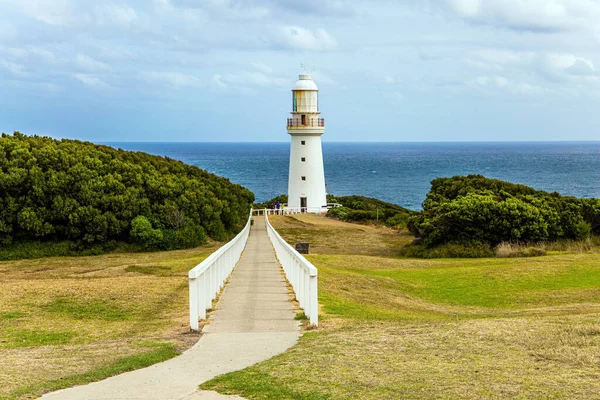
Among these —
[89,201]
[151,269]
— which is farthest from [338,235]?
[151,269]

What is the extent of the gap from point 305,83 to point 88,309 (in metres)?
39.1

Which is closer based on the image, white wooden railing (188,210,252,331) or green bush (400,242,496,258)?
white wooden railing (188,210,252,331)

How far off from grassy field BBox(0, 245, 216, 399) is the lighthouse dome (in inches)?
1196

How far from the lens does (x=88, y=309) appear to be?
16484 millimetres

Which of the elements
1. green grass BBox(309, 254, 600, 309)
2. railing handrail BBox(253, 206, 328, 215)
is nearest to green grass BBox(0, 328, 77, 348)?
green grass BBox(309, 254, 600, 309)

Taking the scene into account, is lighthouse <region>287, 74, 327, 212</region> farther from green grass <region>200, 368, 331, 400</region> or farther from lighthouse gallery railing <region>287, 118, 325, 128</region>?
green grass <region>200, 368, 331, 400</region>

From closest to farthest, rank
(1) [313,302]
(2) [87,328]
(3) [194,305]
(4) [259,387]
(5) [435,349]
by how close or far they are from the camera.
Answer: (4) [259,387] < (5) [435,349] < (3) [194,305] < (1) [313,302] < (2) [87,328]

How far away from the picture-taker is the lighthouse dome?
53438 mm

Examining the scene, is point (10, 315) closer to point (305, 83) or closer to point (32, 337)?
point (32, 337)

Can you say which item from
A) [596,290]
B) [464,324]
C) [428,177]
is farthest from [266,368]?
[428,177]

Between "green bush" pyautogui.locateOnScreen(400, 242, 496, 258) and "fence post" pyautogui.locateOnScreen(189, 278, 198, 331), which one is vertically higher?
"fence post" pyautogui.locateOnScreen(189, 278, 198, 331)

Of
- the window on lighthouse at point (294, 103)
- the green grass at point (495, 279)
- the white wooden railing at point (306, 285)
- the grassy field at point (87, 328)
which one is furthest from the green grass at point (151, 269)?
the window on lighthouse at point (294, 103)

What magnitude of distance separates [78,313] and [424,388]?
10.3 metres

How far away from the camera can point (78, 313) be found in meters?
16.1
